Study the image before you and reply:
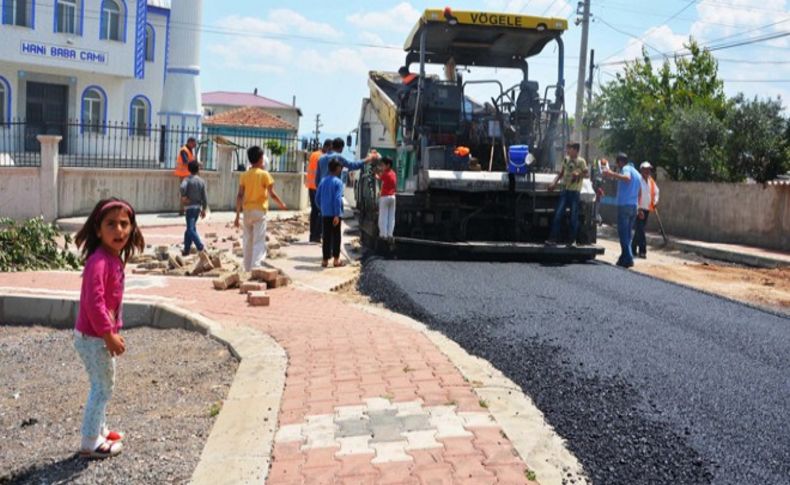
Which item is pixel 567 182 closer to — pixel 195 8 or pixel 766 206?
pixel 766 206

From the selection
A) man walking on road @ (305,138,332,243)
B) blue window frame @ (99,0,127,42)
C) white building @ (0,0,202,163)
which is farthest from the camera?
blue window frame @ (99,0,127,42)

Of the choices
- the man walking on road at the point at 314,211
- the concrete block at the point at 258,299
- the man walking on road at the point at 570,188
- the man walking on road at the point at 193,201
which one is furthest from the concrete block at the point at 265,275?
the man walking on road at the point at 314,211

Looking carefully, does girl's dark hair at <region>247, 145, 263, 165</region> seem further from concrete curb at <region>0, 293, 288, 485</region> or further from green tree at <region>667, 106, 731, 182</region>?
green tree at <region>667, 106, 731, 182</region>

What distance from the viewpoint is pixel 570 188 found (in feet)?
35.6

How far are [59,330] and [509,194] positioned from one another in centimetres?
578

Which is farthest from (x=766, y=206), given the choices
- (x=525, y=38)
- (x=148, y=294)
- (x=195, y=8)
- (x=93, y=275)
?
(x=195, y=8)

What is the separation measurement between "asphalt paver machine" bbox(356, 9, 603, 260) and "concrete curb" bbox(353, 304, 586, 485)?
4.96 metres

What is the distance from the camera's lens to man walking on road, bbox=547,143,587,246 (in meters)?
10.7

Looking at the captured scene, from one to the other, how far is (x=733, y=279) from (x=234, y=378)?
8.97m

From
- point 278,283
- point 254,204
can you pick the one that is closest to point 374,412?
point 278,283

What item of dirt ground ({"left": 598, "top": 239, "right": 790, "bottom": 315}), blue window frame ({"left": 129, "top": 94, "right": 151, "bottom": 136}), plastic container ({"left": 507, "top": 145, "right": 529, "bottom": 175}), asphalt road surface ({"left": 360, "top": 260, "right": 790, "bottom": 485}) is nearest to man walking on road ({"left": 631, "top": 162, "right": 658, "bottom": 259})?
dirt ground ({"left": 598, "top": 239, "right": 790, "bottom": 315})

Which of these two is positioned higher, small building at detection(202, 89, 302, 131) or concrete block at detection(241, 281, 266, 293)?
small building at detection(202, 89, 302, 131)

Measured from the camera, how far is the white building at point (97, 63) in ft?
85.0

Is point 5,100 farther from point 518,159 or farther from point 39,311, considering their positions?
point 39,311
